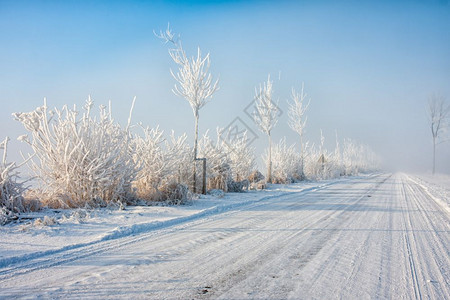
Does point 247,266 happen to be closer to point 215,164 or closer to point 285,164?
point 215,164

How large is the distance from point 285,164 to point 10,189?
17.3 meters

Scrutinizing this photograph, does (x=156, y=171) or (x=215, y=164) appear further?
(x=215, y=164)

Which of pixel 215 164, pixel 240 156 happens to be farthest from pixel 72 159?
pixel 240 156

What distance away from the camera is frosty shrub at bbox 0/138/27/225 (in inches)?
216

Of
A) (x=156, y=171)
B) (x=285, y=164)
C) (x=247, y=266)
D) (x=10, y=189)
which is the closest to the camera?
(x=247, y=266)

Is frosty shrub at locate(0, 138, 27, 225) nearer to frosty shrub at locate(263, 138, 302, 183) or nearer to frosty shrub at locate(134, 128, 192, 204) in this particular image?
frosty shrub at locate(134, 128, 192, 204)

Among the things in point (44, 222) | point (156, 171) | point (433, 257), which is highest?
point (156, 171)

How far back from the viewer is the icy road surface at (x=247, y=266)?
2580 millimetres

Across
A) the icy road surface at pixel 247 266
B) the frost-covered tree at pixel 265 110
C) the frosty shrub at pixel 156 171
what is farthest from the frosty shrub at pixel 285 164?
the icy road surface at pixel 247 266

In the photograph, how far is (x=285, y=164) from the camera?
68.5ft

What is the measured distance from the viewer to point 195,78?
437 inches

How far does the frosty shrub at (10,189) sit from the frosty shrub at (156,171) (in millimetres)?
2823

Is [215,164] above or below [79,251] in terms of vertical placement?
above

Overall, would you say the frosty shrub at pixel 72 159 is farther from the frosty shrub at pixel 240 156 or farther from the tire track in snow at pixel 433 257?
the frosty shrub at pixel 240 156
